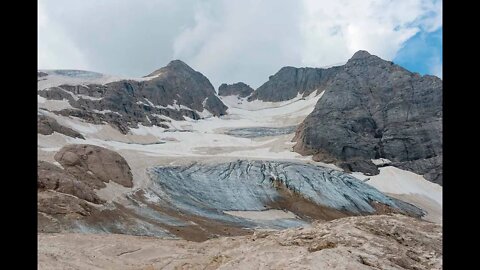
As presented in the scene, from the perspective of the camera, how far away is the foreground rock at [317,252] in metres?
20.1

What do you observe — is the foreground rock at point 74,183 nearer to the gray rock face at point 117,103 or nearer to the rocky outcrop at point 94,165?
the rocky outcrop at point 94,165

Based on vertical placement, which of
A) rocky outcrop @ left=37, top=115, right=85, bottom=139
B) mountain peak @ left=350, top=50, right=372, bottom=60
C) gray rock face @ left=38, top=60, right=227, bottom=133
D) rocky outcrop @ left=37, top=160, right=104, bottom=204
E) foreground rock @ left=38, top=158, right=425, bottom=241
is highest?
mountain peak @ left=350, top=50, right=372, bottom=60

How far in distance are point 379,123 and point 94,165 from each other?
95.1 meters

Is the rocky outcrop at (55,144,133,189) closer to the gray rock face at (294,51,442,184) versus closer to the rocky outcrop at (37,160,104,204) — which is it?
the rocky outcrop at (37,160,104,204)

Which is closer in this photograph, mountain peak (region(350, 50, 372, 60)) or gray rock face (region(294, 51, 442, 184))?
gray rock face (region(294, 51, 442, 184))

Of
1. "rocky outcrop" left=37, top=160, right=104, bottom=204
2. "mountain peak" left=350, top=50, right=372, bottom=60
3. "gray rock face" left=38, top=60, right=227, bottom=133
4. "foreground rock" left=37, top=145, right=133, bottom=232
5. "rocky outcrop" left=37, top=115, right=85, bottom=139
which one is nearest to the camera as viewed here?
"foreground rock" left=37, top=145, right=133, bottom=232

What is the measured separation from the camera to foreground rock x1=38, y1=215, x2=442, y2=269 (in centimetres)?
2014

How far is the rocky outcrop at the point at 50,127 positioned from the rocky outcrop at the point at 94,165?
31.3m

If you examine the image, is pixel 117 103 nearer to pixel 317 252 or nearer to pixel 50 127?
pixel 50 127

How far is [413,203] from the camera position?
99.3m

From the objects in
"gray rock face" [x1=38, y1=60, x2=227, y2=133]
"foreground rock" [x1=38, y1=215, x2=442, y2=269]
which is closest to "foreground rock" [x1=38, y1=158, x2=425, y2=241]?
"foreground rock" [x1=38, y1=215, x2=442, y2=269]

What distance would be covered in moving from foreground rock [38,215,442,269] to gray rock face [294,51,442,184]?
94.6m
